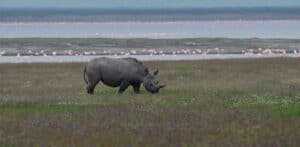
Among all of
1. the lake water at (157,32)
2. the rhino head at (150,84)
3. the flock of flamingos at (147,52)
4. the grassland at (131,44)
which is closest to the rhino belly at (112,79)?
the rhino head at (150,84)

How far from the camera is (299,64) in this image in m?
45.0

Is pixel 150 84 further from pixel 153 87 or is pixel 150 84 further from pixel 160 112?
pixel 160 112

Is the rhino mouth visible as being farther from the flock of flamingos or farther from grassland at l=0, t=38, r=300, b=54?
grassland at l=0, t=38, r=300, b=54

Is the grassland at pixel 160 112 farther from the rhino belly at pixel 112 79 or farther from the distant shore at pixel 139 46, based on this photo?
the distant shore at pixel 139 46

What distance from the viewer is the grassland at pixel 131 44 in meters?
73.7

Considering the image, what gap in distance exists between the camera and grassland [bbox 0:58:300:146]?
18094mm

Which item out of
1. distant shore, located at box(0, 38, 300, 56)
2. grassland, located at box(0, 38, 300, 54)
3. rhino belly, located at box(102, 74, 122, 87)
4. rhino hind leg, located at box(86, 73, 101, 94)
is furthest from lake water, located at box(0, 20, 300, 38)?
rhino hind leg, located at box(86, 73, 101, 94)

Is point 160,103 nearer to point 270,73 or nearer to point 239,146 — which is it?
point 239,146

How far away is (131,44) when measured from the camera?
8056cm

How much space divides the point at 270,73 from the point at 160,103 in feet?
48.0

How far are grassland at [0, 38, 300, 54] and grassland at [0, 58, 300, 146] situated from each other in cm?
3591

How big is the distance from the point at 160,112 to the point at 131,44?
58.5 metres

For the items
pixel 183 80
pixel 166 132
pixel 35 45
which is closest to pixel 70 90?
pixel 183 80

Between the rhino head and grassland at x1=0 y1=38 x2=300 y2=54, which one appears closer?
the rhino head
